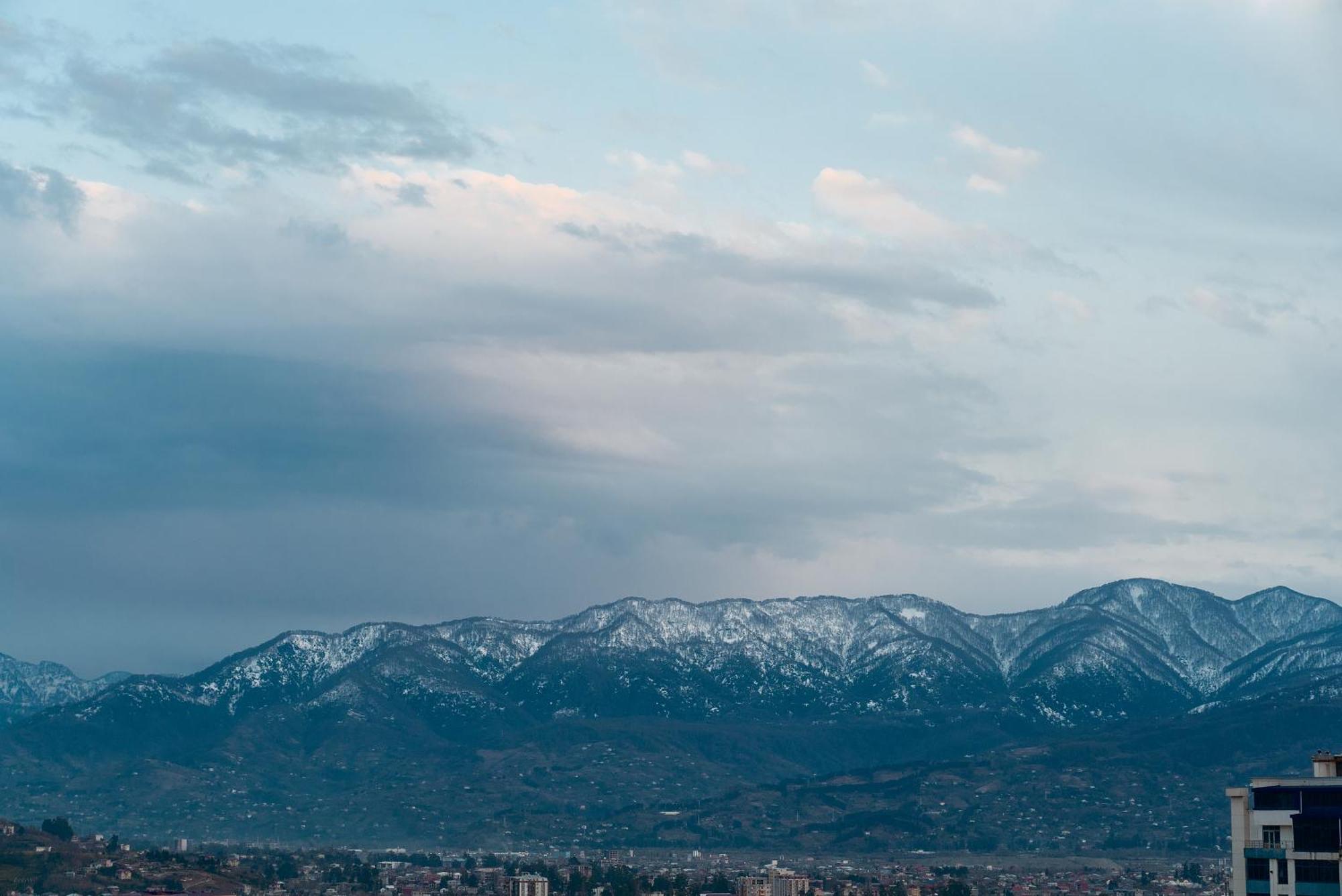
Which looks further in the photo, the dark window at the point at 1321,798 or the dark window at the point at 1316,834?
the dark window at the point at 1321,798

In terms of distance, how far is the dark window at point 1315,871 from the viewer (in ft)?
285

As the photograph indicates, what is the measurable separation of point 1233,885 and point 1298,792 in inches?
214

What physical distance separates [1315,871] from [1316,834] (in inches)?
64.6

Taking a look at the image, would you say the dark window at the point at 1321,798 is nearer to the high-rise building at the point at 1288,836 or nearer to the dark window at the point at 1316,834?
the high-rise building at the point at 1288,836

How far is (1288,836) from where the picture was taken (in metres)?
88.9

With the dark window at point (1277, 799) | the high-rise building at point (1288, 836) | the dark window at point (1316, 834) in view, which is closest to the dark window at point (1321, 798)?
the high-rise building at point (1288, 836)

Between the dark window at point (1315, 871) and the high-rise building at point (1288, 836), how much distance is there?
0.10ft

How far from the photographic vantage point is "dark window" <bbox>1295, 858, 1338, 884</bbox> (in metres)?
86.9

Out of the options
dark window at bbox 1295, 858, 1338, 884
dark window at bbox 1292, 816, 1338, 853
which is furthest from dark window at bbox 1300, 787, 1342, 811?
dark window at bbox 1295, 858, 1338, 884

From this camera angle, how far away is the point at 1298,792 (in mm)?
89125

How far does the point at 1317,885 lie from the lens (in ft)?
286

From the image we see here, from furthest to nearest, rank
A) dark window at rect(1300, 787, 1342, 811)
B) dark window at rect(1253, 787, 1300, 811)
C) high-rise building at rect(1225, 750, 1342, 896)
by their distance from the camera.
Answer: dark window at rect(1253, 787, 1300, 811) → dark window at rect(1300, 787, 1342, 811) → high-rise building at rect(1225, 750, 1342, 896)

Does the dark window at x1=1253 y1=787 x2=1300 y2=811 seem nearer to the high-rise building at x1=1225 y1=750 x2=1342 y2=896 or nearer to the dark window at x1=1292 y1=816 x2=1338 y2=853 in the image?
the high-rise building at x1=1225 y1=750 x2=1342 y2=896

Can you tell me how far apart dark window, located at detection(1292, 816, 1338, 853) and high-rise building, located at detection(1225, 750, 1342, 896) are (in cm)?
3
